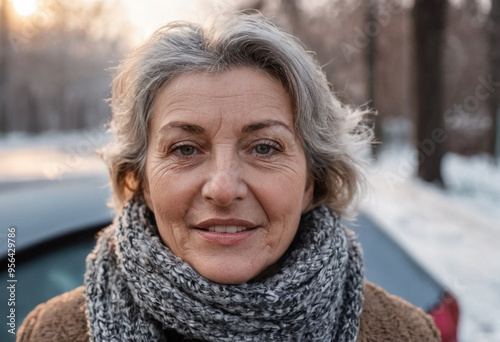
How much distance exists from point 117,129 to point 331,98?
0.85m

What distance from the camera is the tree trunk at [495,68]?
1347 centimetres

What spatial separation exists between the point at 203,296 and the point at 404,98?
2683 cm

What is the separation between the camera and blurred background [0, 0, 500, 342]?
502 cm

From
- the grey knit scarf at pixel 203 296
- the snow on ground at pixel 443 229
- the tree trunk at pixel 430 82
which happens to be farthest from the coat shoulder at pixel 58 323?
the tree trunk at pixel 430 82

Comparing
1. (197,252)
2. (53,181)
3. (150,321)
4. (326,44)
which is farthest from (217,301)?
(326,44)

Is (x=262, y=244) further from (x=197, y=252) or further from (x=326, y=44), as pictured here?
(x=326, y=44)

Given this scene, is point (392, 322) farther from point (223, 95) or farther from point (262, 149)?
point (223, 95)

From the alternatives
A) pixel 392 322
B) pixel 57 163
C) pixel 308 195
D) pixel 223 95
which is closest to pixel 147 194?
pixel 223 95

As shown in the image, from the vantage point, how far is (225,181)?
1.50 meters

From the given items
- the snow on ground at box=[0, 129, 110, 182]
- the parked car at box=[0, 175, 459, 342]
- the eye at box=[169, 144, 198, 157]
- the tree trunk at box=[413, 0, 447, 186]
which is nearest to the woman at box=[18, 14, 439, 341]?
the eye at box=[169, 144, 198, 157]

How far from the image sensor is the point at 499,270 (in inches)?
222

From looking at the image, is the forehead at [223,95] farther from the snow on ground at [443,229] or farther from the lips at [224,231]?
the snow on ground at [443,229]

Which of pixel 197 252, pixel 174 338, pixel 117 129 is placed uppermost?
pixel 117 129

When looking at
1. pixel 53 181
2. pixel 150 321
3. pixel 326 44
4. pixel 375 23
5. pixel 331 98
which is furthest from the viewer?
pixel 326 44
